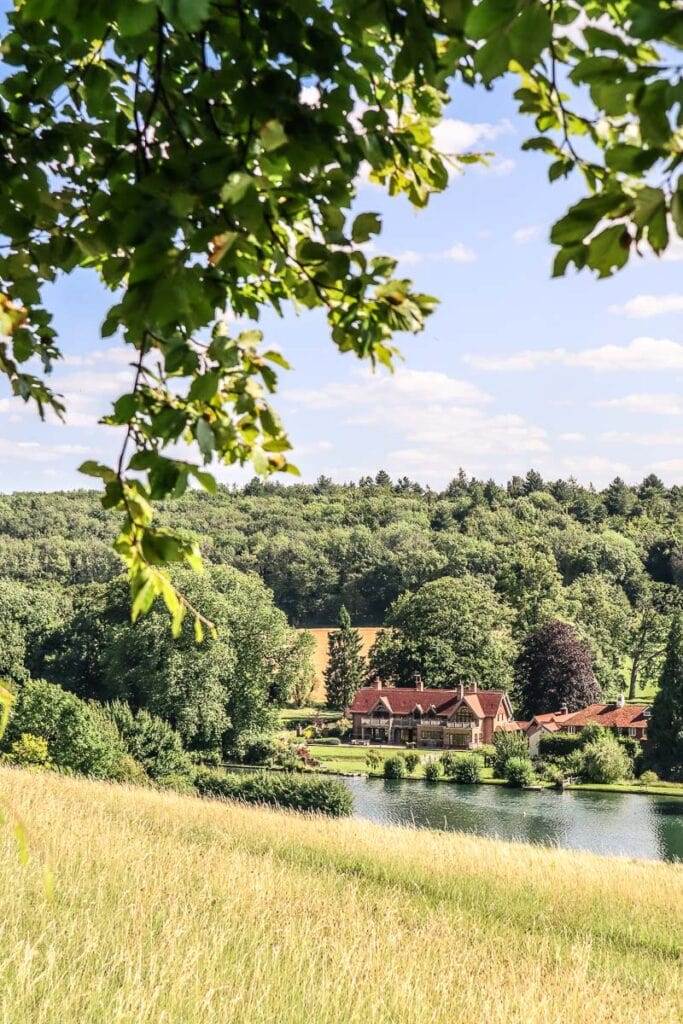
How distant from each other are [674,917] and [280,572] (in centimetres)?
7998

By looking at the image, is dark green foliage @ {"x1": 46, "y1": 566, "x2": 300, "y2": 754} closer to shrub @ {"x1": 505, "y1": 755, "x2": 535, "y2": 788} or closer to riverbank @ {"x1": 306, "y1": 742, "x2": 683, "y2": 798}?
riverbank @ {"x1": 306, "y1": 742, "x2": 683, "y2": 798}

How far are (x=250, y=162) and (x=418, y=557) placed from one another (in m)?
81.6

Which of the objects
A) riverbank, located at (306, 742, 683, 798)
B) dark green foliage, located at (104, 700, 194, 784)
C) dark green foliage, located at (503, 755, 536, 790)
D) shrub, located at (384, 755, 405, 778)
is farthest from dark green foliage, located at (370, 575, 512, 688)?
dark green foliage, located at (104, 700, 194, 784)

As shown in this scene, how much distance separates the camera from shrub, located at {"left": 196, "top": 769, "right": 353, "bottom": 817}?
24.6 m

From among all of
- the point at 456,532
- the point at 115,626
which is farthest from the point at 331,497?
the point at 115,626

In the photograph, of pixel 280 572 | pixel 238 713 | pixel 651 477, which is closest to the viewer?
pixel 238 713

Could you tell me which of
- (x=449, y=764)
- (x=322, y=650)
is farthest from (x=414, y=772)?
(x=322, y=650)

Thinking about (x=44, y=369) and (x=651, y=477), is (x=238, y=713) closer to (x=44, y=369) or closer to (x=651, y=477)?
(x=44, y=369)

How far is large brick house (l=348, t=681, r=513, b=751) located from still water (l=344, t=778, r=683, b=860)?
1313 centimetres

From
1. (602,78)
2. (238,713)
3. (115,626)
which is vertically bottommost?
(238,713)

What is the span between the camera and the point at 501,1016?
3.78 m

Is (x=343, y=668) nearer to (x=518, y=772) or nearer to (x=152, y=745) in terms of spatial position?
(x=518, y=772)

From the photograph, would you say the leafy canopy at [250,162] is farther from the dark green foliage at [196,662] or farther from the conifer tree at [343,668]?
the conifer tree at [343,668]

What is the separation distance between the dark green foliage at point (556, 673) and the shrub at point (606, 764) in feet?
45.6
